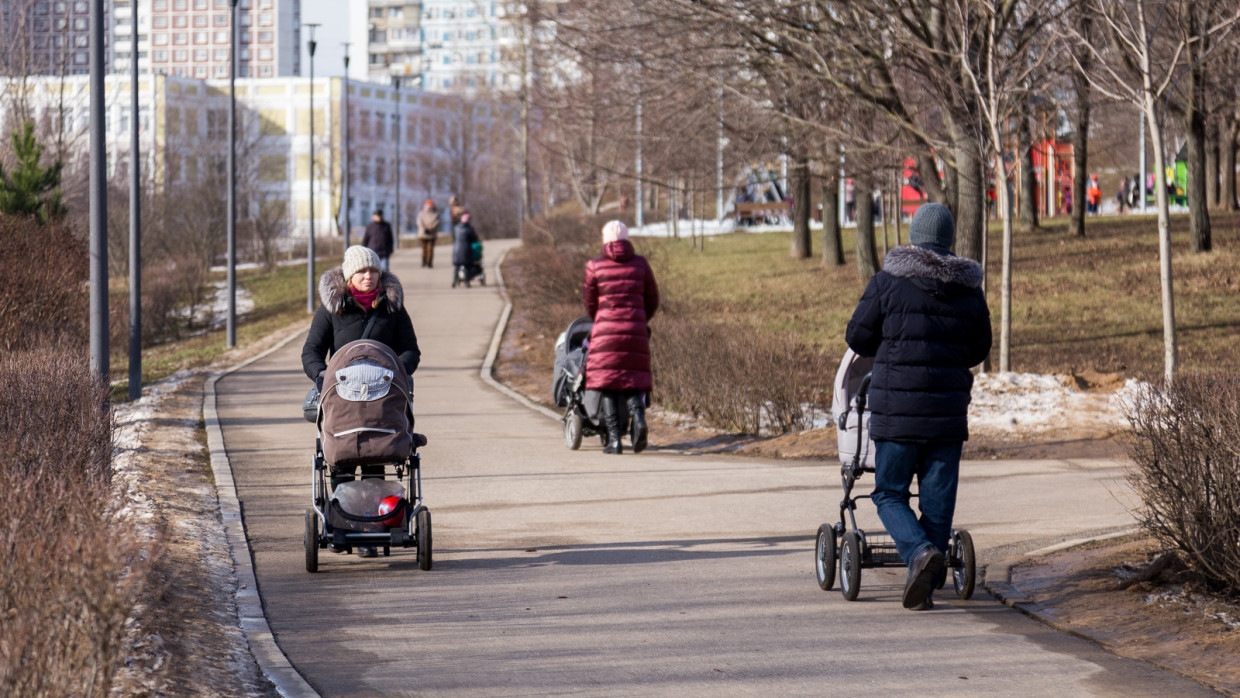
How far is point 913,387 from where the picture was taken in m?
7.02

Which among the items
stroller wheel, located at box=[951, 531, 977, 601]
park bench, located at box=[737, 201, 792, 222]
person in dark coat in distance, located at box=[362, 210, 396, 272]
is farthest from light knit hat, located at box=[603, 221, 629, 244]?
park bench, located at box=[737, 201, 792, 222]

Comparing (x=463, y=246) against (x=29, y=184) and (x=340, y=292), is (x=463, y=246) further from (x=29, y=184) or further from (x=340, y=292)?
(x=340, y=292)

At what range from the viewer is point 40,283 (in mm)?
18984

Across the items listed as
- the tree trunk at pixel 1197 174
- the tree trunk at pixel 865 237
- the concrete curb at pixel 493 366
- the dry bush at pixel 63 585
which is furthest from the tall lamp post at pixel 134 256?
the tree trunk at pixel 1197 174

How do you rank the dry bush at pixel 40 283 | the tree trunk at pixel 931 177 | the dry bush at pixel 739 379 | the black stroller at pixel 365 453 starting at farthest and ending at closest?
the tree trunk at pixel 931 177 → the dry bush at pixel 40 283 → the dry bush at pixel 739 379 → the black stroller at pixel 365 453

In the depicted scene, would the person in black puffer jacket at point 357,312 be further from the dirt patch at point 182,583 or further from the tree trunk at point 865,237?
the tree trunk at point 865,237

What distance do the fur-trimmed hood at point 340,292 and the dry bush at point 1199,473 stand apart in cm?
393

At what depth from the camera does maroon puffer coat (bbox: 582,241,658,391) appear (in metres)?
13.1

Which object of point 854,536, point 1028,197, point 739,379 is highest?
point 1028,197

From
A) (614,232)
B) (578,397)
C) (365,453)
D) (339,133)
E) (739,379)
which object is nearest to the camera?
(365,453)

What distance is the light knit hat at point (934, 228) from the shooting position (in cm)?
716

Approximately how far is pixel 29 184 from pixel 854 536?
23.0 meters

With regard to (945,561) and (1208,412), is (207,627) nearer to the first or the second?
(945,561)

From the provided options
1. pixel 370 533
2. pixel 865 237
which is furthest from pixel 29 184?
pixel 370 533
